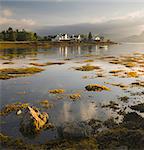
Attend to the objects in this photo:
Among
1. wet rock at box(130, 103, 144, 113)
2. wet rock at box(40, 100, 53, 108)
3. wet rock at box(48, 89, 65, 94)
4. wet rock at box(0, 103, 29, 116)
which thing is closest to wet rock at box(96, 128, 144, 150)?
wet rock at box(130, 103, 144, 113)

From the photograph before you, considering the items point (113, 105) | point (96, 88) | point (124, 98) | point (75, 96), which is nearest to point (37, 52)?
point (96, 88)

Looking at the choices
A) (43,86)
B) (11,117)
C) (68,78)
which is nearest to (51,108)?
(11,117)

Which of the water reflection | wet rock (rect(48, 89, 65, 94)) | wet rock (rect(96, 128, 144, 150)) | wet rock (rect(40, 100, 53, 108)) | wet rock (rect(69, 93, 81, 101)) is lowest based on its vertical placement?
wet rock (rect(96, 128, 144, 150))

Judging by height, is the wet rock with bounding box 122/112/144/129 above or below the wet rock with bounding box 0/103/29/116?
below

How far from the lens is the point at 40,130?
20.9m

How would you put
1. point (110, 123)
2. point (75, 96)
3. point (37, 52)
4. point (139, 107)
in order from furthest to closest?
1. point (37, 52)
2. point (75, 96)
3. point (139, 107)
4. point (110, 123)

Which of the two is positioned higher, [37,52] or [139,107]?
[37,52]

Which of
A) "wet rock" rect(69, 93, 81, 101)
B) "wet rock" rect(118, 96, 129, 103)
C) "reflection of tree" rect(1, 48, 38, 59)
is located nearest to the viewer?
"wet rock" rect(118, 96, 129, 103)

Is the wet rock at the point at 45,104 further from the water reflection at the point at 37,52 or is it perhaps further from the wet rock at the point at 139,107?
the water reflection at the point at 37,52

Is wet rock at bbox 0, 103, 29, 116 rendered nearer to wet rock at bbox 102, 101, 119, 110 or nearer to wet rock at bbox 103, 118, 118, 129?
wet rock at bbox 102, 101, 119, 110

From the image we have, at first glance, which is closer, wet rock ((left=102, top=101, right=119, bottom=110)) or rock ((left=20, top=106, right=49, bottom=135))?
rock ((left=20, top=106, right=49, bottom=135))

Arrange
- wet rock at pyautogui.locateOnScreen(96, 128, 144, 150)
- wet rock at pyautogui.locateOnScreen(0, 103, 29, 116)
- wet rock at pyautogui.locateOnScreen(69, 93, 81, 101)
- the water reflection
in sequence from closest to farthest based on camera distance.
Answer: wet rock at pyautogui.locateOnScreen(96, 128, 144, 150)
wet rock at pyautogui.locateOnScreen(0, 103, 29, 116)
wet rock at pyautogui.locateOnScreen(69, 93, 81, 101)
the water reflection

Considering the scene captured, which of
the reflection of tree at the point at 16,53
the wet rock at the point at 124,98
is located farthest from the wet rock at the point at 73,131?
the reflection of tree at the point at 16,53

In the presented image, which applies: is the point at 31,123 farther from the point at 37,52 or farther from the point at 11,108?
the point at 37,52
